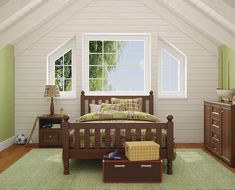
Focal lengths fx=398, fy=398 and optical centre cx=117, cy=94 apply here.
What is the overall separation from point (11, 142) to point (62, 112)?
1.02 meters

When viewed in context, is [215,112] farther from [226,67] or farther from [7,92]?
[7,92]

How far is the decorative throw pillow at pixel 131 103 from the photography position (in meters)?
6.55

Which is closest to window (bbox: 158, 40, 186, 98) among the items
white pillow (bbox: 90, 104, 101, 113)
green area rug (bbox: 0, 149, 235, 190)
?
white pillow (bbox: 90, 104, 101, 113)

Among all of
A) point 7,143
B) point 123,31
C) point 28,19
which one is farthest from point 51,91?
point 123,31

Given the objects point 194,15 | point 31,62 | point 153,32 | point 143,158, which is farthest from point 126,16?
point 143,158

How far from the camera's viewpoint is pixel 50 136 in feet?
22.1

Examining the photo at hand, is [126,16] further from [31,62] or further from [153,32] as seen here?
[31,62]

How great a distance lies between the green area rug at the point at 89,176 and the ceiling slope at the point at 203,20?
1.87 metres

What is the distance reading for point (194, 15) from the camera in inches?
248

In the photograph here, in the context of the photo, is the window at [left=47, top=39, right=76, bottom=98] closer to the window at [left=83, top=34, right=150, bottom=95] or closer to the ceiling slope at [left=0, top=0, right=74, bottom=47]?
the window at [left=83, top=34, right=150, bottom=95]

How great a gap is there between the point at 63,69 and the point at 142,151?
3.43 metres

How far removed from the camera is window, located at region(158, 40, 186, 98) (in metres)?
7.31

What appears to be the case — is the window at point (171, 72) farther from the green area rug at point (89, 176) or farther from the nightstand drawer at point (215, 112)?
the green area rug at point (89, 176)

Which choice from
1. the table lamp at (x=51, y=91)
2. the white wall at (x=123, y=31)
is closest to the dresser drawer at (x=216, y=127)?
the white wall at (x=123, y=31)
